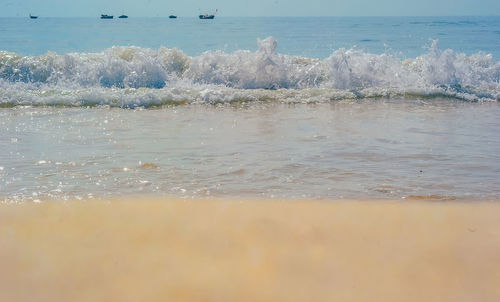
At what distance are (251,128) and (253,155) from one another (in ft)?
5.40

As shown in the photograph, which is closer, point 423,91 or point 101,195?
point 101,195

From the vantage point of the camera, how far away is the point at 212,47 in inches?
933

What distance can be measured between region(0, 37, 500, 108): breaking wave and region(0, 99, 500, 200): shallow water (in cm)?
213

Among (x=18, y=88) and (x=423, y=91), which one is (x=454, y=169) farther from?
(x=18, y=88)

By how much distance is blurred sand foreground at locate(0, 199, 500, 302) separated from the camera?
70.1 inches

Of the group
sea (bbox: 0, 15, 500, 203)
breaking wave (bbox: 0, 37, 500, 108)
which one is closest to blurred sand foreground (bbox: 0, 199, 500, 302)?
sea (bbox: 0, 15, 500, 203)

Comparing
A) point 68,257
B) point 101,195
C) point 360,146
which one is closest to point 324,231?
point 68,257

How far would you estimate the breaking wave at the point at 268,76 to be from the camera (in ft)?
30.3

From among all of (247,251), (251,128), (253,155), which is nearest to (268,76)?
(251,128)

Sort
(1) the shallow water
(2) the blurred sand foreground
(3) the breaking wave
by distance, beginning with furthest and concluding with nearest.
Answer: (3) the breaking wave < (1) the shallow water < (2) the blurred sand foreground

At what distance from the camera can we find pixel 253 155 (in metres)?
4.25

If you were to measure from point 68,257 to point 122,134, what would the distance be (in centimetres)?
347

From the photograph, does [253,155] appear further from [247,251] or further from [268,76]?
[268,76]

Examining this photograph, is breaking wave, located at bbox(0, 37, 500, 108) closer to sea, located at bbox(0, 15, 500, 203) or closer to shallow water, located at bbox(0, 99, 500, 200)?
sea, located at bbox(0, 15, 500, 203)
